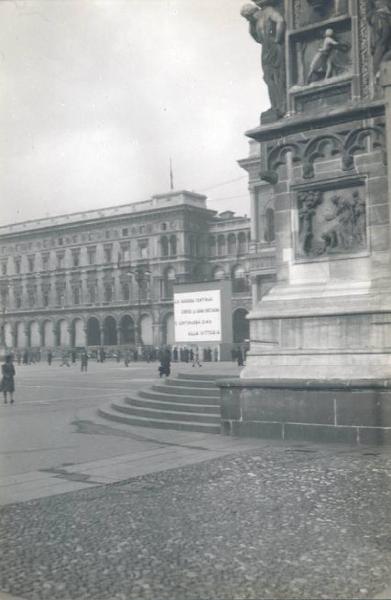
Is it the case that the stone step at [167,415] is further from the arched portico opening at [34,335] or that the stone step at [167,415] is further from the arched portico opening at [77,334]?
the arched portico opening at [34,335]

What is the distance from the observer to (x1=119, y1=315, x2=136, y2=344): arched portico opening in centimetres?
8538

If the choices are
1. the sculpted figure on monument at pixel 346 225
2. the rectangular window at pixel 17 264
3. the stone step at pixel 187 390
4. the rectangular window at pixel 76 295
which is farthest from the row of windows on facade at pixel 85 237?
the sculpted figure on monument at pixel 346 225

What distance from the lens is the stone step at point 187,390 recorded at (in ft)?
43.4

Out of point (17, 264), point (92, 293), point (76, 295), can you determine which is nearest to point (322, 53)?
point (92, 293)

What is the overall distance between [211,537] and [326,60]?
8.50 meters

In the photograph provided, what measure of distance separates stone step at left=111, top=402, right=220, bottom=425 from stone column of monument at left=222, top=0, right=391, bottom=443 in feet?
3.14

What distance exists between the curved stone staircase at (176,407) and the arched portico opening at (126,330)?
7017 centimetres

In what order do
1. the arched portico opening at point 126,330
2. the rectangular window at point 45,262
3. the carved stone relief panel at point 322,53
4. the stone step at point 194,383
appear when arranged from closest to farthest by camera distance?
1. the carved stone relief panel at point 322,53
2. the stone step at point 194,383
3. the arched portico opening at point 126,330
4. the rectangular window at point 45,262

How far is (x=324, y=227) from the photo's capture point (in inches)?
444

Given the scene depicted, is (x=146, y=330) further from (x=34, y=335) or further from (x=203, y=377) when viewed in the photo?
(x=203, y=377)

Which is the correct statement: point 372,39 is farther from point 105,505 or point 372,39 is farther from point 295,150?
point 105,505

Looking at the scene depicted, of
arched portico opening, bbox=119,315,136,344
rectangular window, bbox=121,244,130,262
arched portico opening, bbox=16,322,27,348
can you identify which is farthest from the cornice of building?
arched portico opening, bbox=16,322,27,348

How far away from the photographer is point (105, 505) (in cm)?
670

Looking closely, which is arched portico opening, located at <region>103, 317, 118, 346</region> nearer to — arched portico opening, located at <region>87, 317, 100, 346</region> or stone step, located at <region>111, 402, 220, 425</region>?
arched portico opening, located at <region>87, 317, 100, 346</region>
